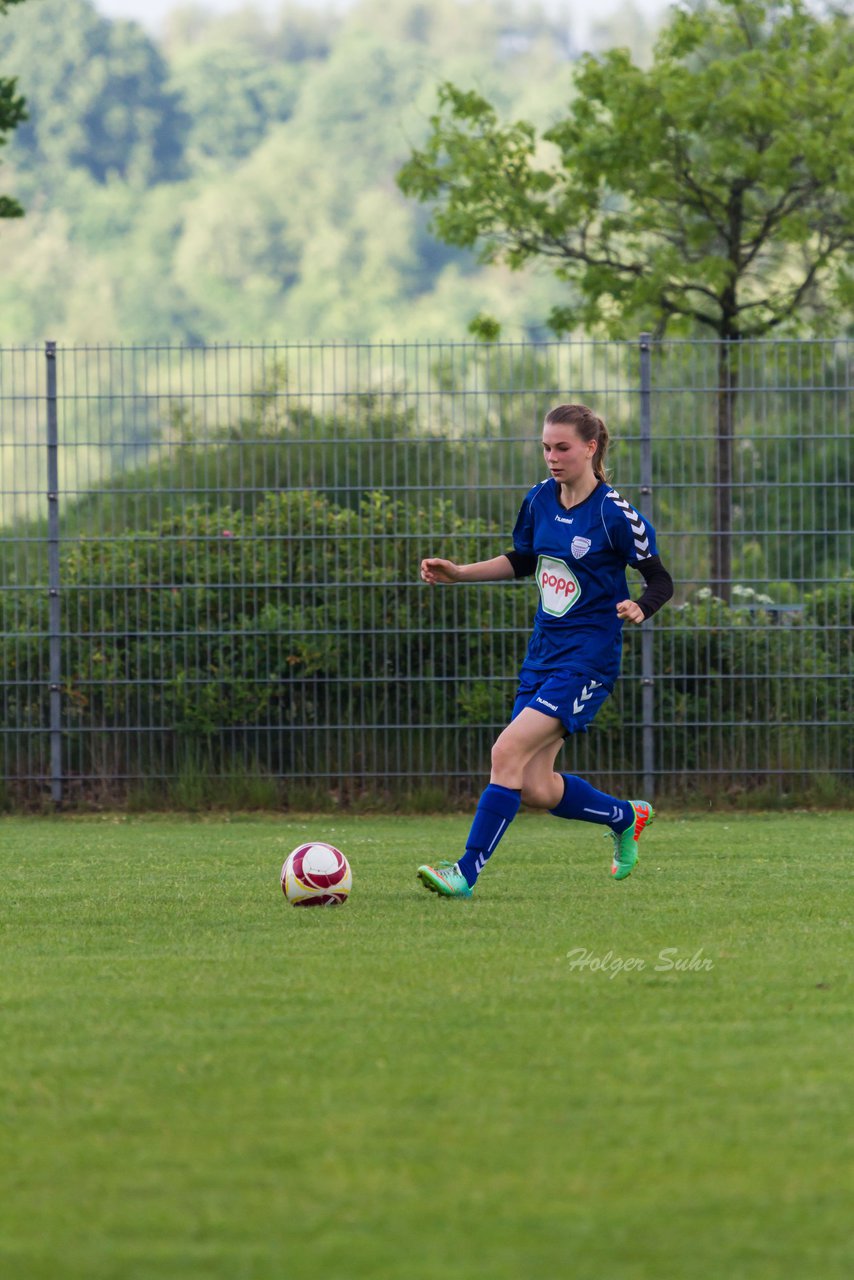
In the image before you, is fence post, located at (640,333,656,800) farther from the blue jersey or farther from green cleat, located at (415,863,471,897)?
green cleat, located at (415,863,471,897)

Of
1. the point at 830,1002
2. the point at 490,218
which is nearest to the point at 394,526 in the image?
the point at 490,218

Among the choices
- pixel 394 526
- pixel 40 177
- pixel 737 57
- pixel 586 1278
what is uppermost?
pixel 40 177

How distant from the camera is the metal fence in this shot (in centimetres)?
1148

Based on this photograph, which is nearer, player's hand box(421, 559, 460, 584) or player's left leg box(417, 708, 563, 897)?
player's left leg box(417, 708, 563, 897)

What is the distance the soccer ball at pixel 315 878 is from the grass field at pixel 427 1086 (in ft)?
0.33

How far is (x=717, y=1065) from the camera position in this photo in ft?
13.5

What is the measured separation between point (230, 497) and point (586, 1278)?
30.0 feet

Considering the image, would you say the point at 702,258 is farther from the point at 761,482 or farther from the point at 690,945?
the point at 690,945

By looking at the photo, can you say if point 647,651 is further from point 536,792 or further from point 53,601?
point 536,792

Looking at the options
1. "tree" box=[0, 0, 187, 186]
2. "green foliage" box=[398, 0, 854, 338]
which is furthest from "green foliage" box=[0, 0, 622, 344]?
"green foliage" box=[398, 0, 854, 338]

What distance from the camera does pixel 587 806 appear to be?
7.57m

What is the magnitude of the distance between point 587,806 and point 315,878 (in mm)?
1336

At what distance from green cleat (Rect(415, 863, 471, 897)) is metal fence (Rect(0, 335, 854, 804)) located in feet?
14.7

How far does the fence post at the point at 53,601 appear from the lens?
11.5m
